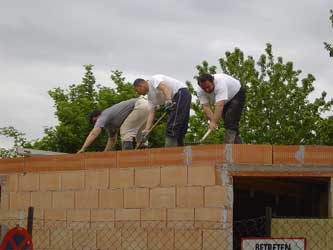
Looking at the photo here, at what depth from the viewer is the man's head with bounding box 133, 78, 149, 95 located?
9430 mm

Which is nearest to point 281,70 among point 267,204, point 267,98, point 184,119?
point 267,98

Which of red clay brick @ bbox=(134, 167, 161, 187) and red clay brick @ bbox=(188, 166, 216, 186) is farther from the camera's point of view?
red clay brick @ bbox=(134, 167, 161, 187)

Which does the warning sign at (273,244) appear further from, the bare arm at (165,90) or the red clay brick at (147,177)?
the bare arm at (165,90)

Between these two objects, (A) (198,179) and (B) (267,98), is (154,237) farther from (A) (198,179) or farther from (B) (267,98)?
(B) (267,98)

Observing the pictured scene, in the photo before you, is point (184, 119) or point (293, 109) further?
point (293, 109)

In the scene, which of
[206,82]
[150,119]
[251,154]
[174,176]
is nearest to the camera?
[251,154]

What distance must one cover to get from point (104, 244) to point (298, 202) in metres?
3.21

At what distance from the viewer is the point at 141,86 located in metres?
9.46

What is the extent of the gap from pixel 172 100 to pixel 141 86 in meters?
0.44

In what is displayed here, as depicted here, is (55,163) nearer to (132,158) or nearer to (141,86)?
(132,158)

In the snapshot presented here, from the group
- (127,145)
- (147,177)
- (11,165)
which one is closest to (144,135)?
(127,145)

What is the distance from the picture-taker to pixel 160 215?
28.9 ft

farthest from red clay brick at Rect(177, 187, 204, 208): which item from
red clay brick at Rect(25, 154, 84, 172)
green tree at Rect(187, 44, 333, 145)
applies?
green tree at Rect(187, 44, 333, 145)

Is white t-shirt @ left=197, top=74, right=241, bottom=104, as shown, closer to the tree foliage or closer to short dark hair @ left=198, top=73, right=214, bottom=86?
short dark hair @ left=198, top=73, right=214, bottom=86
